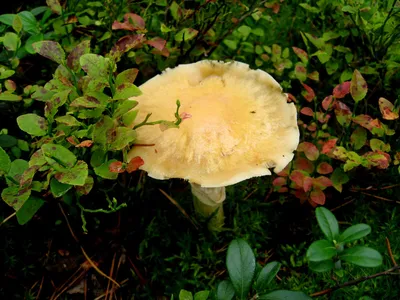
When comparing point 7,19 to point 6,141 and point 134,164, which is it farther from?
point 134,164

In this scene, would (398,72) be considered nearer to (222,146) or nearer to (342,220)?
(342,220)

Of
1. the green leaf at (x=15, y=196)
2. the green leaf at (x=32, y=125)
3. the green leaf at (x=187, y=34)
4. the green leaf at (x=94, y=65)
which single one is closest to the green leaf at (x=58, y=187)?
the green leaf at (x=15, y=196)

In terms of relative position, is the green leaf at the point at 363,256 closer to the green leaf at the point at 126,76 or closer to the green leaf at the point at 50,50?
the green leaf at the point at 126,76

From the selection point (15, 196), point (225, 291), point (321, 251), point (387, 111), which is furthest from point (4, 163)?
point (387, 111)

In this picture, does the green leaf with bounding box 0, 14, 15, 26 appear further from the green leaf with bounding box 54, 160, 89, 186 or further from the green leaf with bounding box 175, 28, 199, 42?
the green leaf with bounding box 54, 160, 89, 186

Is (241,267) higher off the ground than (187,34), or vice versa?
(187,34)

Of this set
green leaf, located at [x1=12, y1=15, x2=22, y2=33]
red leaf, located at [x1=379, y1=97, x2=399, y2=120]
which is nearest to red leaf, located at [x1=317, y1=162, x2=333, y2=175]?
red leaf, located at [x1=379, y1=97, x2=399, y2=120]

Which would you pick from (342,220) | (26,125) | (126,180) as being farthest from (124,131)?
(342,220)
